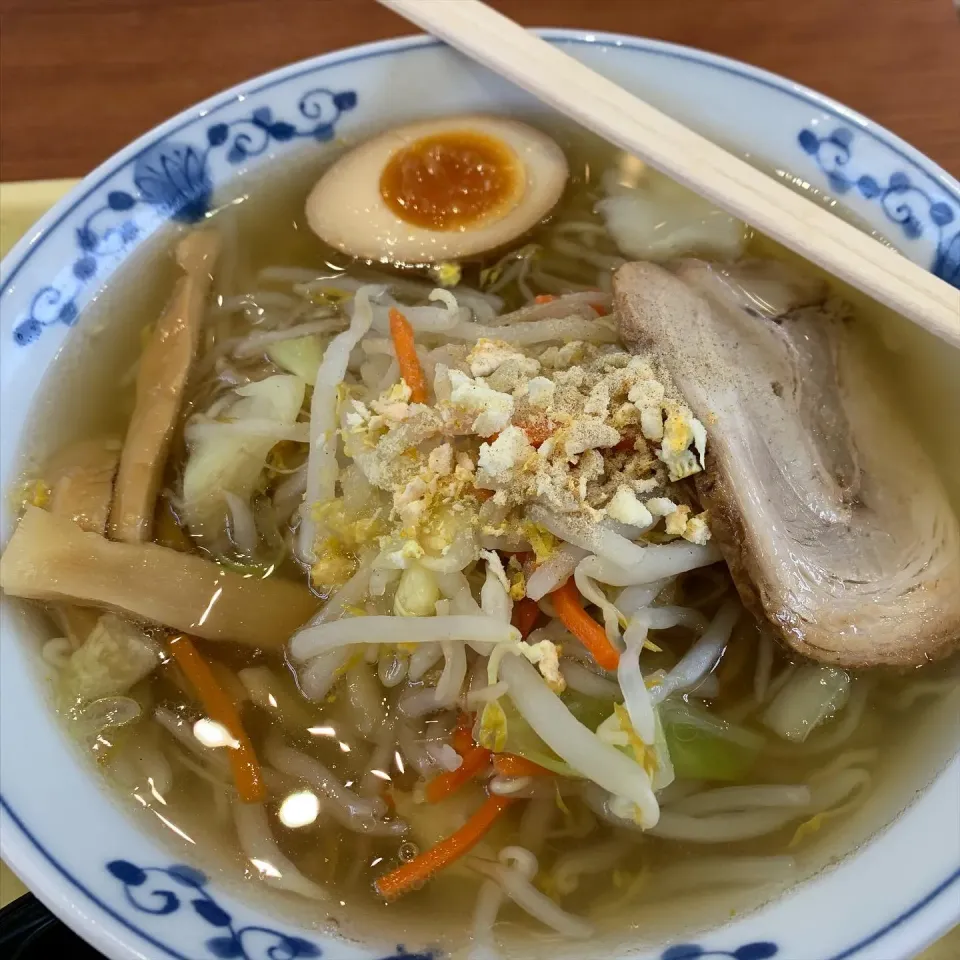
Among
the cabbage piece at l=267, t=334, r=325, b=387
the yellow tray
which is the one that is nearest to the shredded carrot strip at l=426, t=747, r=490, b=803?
the cabbage piece at l=267, t=334, r=325, b=387

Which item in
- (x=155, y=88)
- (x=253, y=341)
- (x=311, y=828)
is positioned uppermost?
(x=155, y=88)

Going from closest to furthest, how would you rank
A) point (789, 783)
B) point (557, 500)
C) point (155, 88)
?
point (557, 500), point (789, 783), point (155, 88)

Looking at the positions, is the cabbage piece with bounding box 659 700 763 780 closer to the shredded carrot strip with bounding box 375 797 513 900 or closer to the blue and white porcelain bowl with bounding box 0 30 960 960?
the blue and white porcelain bowl with bounding box 0 30 960 960

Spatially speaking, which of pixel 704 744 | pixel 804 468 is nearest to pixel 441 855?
pixel 704 744

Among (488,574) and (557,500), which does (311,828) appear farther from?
(557,500)

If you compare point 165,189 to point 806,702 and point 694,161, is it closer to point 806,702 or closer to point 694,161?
point 694,161

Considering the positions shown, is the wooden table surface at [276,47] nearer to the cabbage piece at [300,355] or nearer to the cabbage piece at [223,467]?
the cabbage piece at [300,355]

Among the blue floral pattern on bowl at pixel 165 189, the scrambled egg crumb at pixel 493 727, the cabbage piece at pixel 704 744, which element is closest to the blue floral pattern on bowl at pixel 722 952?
the cabbage piece at pixel 704 744

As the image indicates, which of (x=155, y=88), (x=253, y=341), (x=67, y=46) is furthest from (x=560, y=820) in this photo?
(x=67, y=46)

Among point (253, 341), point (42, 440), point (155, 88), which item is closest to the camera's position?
point (42, 440)
